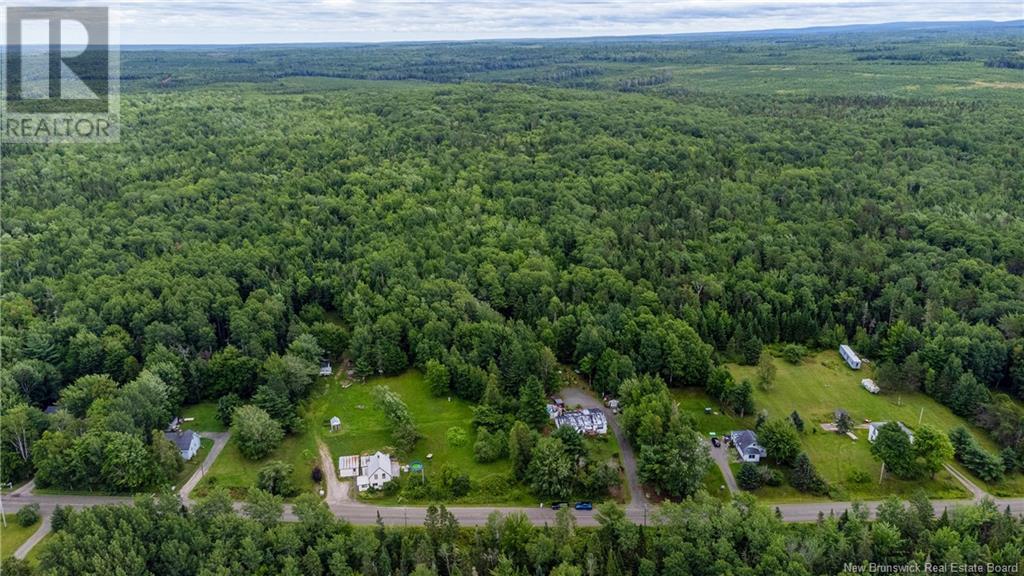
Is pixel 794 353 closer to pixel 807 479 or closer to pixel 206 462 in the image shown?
pixel 807 479

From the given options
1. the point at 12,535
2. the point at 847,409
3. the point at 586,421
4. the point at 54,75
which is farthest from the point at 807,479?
the point at 54,75

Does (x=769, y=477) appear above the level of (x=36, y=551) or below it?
above

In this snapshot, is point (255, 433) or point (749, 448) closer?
point (749, 448)

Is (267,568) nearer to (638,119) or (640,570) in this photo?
(640,570)

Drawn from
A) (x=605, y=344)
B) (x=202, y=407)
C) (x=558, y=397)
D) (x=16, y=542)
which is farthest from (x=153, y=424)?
(x=605, y=344)

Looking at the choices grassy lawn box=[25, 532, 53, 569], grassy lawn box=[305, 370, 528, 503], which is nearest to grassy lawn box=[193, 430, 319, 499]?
grassy lawn box=[305, 370, 528, 503]

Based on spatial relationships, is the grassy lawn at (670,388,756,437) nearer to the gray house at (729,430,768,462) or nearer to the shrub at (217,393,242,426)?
the gray house at (729,430,768,462)
